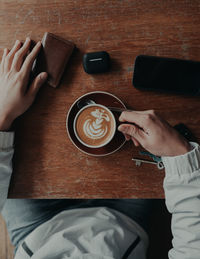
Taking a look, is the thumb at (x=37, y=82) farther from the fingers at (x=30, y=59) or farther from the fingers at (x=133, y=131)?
the fingers at (x=133, y=131)

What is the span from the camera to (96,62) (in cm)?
74

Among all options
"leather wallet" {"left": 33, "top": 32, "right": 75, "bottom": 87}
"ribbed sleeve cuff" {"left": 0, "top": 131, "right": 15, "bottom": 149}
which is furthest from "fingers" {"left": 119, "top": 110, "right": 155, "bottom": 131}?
"ribbed sleeve cuff" {"left": 0, "top": 131, "right": 15, "bottom": 149}

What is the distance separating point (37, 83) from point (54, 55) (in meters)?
0.11

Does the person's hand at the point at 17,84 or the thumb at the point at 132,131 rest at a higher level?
the person's hand at the point at 17,84

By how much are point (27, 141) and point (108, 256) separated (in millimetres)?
478

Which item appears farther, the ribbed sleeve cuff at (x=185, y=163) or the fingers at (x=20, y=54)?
the fingers at (x=20, y=54)

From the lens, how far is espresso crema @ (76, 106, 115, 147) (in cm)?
71

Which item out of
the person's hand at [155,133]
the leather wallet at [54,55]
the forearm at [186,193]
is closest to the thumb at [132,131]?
the person's hand at [155,133]

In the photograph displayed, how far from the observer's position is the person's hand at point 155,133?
A: 2.27ft

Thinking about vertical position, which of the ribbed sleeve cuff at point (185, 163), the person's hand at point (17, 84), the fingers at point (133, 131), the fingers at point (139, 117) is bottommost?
the ribbed sleeve cuff at point (185, 163)

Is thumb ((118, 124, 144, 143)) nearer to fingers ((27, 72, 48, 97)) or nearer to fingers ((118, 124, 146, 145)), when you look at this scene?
fingers ((118, 124, 146, 145))

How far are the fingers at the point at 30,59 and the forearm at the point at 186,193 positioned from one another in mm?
539

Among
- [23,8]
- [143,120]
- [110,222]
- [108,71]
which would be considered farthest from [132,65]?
[110,222]

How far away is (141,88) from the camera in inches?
29.3
